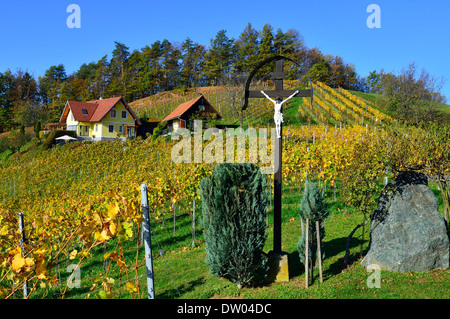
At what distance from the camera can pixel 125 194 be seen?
11078 millimetres

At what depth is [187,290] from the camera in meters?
6.62

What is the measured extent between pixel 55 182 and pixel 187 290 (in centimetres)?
2204

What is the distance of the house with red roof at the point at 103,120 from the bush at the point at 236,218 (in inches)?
1557

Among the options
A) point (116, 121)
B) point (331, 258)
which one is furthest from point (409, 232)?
point (116, 121)

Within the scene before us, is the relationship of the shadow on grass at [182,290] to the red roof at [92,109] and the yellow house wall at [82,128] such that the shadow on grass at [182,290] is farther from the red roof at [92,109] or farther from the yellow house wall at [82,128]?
the yellow house wall at [82,128]

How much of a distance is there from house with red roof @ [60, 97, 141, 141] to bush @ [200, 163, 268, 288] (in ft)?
130

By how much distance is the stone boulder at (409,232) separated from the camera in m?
5.98

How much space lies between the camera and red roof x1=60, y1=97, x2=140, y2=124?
42938 mm

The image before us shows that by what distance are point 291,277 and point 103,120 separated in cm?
4128
